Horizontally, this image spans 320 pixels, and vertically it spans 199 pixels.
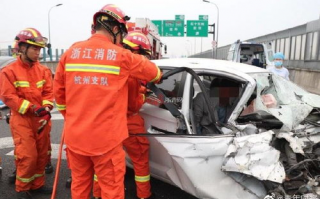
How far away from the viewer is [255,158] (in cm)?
225

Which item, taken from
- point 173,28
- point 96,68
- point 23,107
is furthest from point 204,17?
point 96,68

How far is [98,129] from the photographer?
6.82 ft

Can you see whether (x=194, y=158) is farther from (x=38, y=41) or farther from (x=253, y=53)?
(x=253, y=53)

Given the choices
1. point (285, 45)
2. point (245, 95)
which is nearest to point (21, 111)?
point (245, 95)

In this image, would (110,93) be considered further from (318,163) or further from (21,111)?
(318,163)

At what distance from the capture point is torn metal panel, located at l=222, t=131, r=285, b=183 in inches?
86.3

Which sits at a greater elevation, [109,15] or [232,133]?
[109,15]

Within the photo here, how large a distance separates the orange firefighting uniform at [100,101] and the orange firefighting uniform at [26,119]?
112cm

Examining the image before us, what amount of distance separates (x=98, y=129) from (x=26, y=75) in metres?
1.60

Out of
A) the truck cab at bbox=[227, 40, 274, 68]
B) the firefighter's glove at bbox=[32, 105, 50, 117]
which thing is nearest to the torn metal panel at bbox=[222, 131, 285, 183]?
the firefighter's glove at bbox=[32, 105, 50, 117]

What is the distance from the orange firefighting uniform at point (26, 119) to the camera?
3045 millimetres

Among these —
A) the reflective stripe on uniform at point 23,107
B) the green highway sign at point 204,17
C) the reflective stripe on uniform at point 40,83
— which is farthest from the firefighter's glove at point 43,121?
the green highway sign at point 204,17

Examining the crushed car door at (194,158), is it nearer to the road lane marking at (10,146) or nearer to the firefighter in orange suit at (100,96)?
the firefighter in orange suit at (100,96)

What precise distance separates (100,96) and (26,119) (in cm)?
154
